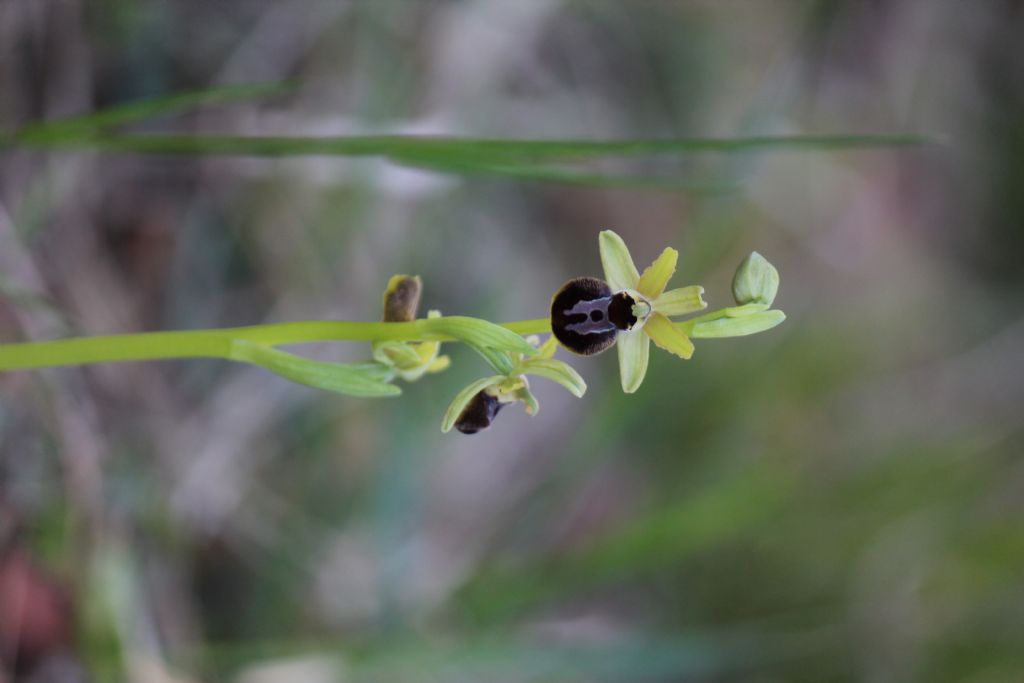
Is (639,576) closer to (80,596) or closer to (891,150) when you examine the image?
(80,596)

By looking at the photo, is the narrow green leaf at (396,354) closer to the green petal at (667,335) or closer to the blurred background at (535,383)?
the green petal at (667,335)

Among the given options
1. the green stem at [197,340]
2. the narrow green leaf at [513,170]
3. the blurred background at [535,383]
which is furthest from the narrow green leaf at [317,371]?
the blurred background at [535,383]

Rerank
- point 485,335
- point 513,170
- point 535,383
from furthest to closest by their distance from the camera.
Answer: point 535,383
point 513,170
point 485,335

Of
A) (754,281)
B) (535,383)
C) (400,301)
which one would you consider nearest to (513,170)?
(400,301)

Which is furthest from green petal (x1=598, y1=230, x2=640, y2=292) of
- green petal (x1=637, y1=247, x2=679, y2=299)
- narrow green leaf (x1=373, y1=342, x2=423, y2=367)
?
narrow green leaf (x1=373, y1=342, x2=423, y2=367)

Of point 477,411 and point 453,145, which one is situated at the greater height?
point 453,145

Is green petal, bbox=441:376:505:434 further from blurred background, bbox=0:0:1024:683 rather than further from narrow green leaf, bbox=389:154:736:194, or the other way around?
blurred background, bbox=0:0:1024:683

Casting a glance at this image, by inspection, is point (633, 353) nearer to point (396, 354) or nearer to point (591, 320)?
point (591, 320)

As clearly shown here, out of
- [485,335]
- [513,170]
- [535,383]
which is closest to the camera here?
[485,335]
